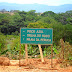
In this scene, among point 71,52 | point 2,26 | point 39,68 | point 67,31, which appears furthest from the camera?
point 2,26

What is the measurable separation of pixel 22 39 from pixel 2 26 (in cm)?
3206

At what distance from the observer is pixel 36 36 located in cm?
516

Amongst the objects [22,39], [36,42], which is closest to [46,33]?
[36,42]

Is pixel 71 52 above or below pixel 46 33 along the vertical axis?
below

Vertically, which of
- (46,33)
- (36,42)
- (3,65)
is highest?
(46,33)

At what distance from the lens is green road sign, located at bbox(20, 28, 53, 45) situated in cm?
514

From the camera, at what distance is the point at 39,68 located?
193 inches

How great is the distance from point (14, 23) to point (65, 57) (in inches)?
1373

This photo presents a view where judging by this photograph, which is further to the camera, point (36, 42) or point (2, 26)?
point (2, 26)

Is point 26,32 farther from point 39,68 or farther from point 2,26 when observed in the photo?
point 2,26

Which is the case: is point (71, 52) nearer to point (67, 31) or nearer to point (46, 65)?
point (46, 65)

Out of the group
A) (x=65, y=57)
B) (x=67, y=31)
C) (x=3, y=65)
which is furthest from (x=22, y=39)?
(x=67, y=31)

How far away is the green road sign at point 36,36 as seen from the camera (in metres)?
5.14

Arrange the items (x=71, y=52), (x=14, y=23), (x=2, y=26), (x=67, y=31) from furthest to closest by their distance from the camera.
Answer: (x=14, y=23), (x=2, y=26), (x=67, y=31), (x=71, y=52)
